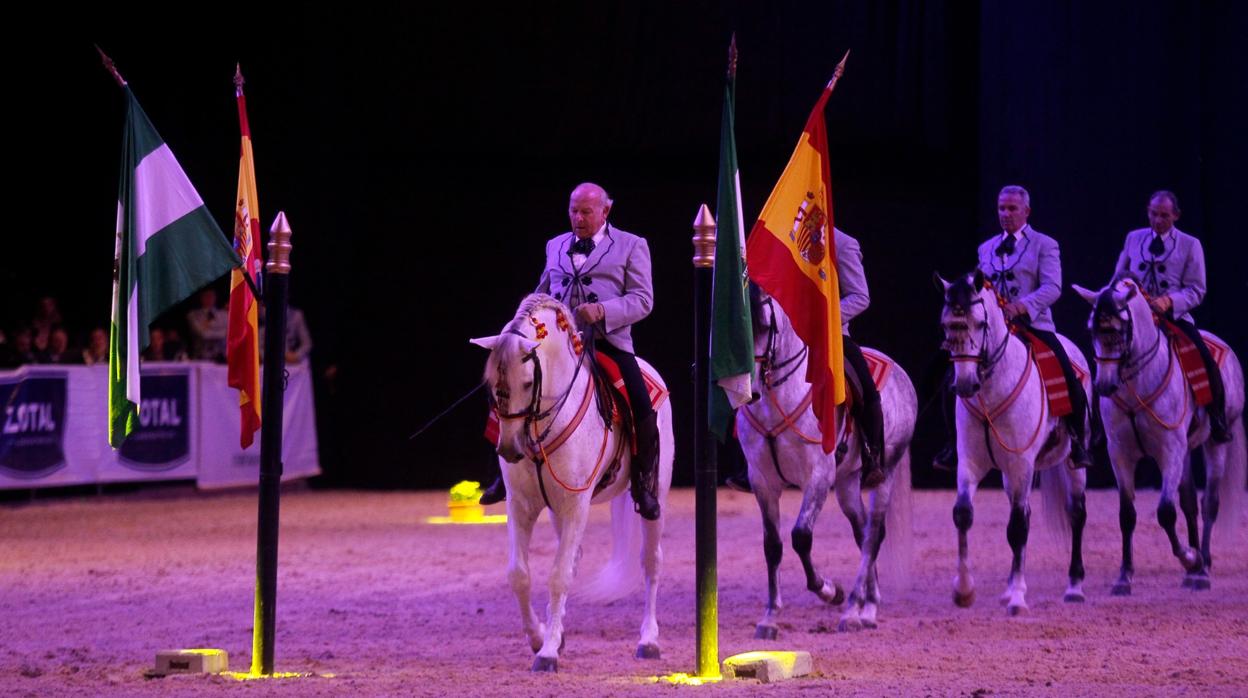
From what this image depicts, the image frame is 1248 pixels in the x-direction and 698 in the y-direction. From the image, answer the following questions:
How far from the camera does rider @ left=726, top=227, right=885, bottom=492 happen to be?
8.54 meters

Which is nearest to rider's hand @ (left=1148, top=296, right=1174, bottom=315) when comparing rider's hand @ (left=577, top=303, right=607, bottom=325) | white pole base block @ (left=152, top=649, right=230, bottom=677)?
rider's hand @ (left=577, top=303, right=607, bottom=325)

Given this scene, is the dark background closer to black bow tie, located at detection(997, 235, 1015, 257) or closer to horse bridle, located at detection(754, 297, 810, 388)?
black bow tie, located at detection(997, 235, 1015, 257)

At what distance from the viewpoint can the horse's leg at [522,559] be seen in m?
6.88

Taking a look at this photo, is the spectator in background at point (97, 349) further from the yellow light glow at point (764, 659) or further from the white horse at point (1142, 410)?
the yellow light glow at point (764, 659)

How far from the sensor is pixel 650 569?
7.55 m

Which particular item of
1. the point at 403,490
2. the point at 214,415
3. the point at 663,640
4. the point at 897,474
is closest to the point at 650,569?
the point at 663,640

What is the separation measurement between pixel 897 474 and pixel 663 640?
2179mm

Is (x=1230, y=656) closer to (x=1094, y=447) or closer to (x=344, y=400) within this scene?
(x=1094, y=447)

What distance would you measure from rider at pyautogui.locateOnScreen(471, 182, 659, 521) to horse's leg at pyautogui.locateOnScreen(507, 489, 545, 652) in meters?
0.50

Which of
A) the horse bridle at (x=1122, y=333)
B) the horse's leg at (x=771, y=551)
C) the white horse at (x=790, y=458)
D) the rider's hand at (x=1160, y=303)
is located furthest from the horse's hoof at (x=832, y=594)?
the rider's hand at (x=1160, y=303)

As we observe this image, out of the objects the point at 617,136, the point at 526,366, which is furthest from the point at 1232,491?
the point at 617,136

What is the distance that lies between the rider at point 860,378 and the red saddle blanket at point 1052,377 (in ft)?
4.26

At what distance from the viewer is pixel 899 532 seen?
9391 mm

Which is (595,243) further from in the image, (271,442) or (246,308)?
(271,442)
